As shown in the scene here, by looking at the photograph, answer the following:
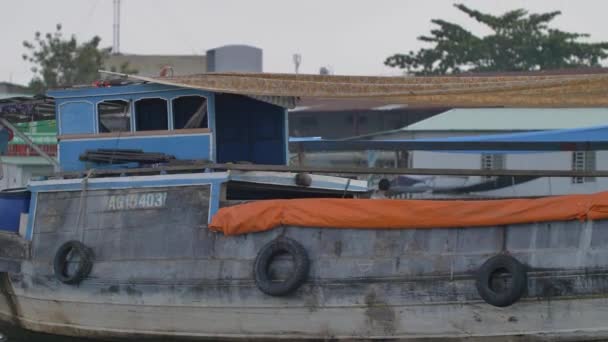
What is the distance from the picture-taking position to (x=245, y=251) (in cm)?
964

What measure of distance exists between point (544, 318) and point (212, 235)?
3.70m

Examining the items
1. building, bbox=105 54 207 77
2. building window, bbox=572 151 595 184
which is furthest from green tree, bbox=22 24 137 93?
building window, bbox=572 151 595 184

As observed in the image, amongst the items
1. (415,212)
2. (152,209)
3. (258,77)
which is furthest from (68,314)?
(415,212)

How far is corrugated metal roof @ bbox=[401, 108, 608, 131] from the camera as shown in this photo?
24.0 m

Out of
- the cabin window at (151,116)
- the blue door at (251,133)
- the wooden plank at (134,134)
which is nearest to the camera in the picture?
the wooden plank at (134,134)

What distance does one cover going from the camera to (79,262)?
10672 mm

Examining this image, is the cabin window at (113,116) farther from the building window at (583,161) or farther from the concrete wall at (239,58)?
the building window at (583,161)

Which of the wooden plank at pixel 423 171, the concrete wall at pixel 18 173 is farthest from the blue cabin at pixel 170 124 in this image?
the concrete wall at pixel 18 173

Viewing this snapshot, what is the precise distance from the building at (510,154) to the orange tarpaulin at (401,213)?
43.4 feet

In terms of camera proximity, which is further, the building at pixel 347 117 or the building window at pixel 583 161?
the building at pixel 347 117

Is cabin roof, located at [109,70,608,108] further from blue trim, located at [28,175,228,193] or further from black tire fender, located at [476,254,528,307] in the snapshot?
black tire fender, located at [476,254,528,307]

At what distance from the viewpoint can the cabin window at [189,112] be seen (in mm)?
10617

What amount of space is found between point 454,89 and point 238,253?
2991mm

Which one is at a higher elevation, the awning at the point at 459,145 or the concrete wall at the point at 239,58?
the concrete wall at the point at 239,58
